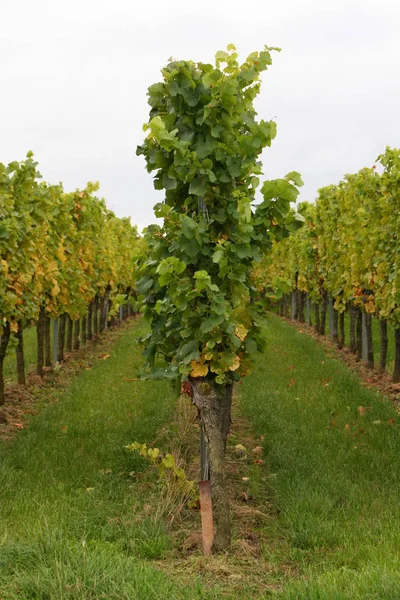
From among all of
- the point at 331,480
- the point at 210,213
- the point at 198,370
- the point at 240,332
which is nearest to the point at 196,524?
the point at 198,370

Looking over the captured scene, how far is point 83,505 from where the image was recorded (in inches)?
222

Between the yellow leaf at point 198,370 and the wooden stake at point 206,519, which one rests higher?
the yellow leaf at point 198,370

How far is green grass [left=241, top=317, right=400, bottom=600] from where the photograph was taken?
413 centimetres

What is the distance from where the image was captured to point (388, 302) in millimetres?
11477

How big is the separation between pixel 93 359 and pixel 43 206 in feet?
20.5

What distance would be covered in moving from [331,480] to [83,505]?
96.1 inches

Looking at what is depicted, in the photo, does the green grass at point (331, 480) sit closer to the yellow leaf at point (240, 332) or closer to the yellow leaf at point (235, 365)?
the yellow leaf at point (235, 365)

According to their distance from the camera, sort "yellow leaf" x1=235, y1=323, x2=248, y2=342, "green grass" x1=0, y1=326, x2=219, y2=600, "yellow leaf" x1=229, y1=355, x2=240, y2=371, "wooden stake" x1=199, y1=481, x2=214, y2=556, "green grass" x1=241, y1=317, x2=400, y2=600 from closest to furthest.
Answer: "green grass" x1=0, y1=326, x2=219, y2=600 < "green grass" x1=241, y1=317, x2=400, y2=600 < "wooden stake" x1=199, y1=481, x2=214, y2=556 < "yellow leaf" x1=229, y1=355, x2=240, y2=371 < "yellow leaf" x1=235, y1=323, x2=248, y2=342

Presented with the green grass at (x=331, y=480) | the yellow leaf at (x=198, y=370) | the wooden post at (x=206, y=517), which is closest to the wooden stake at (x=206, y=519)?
the wooden post at (x=206, y=517)

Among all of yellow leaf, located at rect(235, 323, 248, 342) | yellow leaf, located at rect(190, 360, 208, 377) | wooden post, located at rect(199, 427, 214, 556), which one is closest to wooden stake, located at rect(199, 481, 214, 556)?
wooden post, located at rect(199, 427, 214, 556)

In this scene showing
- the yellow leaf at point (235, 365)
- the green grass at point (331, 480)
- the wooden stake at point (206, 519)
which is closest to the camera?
the green grass at point (331, 480)

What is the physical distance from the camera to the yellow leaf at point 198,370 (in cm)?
518

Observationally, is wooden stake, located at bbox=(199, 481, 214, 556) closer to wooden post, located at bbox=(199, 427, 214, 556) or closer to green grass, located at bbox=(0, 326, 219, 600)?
wooden post, located at bbox=(199, 427, 214, 556)

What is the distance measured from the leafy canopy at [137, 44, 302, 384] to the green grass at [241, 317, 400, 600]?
55.8 inches
